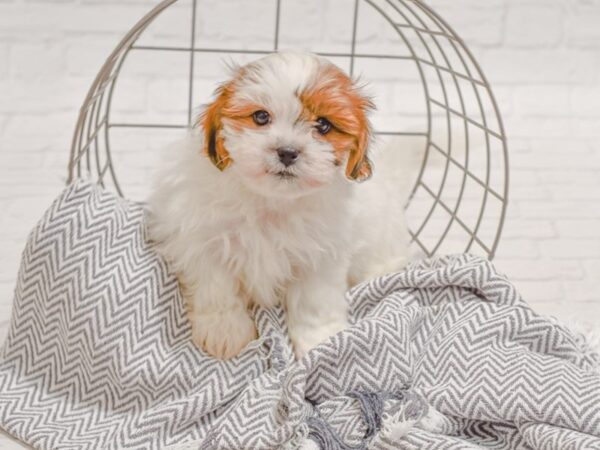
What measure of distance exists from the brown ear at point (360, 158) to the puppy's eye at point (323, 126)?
0.06m

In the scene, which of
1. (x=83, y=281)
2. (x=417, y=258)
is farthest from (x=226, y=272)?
(x=417, y=258)

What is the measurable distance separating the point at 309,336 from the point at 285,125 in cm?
54

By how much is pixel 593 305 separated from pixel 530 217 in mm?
539

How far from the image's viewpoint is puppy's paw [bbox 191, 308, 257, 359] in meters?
2.25

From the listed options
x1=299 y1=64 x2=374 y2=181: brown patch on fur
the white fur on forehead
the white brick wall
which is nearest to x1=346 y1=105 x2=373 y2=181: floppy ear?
x1=299 y1=64 x2=374 y2=181: brown patch on fur

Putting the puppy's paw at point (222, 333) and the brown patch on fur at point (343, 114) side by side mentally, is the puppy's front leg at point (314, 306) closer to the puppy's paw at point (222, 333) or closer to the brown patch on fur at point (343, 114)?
the puppy's paw at point (222, 333)

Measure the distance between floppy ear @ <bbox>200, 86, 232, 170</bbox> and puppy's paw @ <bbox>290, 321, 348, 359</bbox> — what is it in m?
0.46

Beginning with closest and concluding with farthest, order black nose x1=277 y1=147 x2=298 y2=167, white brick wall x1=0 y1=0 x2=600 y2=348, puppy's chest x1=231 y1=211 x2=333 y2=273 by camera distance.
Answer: black nose x1=277 y1=147 x2=298 y2=167
puppy's chest x1=231 y1=211 x2=333 y2=273
white brick wall x1=0 y1=0 x2=600 y2=348

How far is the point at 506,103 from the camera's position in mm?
3895

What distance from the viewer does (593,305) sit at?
285cm

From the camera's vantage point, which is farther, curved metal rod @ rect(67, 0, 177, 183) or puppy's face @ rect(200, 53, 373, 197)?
curved metal rod @ rect(67, 0, 177, 183)

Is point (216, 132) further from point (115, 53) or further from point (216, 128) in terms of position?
point (115, 53)

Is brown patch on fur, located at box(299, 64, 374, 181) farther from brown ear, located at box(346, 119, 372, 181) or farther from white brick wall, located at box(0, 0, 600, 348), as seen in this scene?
white brick wall, located at box(0, 0, 600, 348)

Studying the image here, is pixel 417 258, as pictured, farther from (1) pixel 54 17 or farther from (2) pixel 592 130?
(1) pixel 54 17
